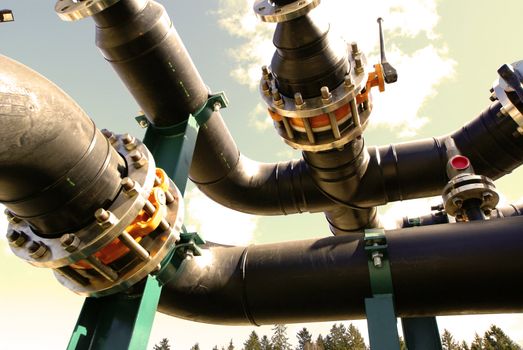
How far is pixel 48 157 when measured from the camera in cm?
135

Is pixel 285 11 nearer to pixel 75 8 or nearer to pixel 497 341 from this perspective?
pixel 75 8

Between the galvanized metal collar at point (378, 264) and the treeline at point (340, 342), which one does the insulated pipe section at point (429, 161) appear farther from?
the treeline at point (340, 342)

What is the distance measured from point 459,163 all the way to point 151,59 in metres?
2.04

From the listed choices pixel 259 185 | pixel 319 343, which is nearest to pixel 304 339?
pixel 319 343

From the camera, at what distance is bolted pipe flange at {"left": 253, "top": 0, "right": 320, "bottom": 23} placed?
6.56 ft

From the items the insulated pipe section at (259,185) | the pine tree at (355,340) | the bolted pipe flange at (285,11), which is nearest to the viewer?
the bolted pipe flange at (285,11)

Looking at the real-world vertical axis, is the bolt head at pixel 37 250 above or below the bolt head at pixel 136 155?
below

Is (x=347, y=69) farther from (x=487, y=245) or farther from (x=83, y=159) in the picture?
(x=83, y=159)

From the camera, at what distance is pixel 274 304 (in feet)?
7.07

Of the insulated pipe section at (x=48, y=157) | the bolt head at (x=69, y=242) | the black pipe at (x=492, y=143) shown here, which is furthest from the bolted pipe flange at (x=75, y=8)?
the black pipe at (x=492, y=143)

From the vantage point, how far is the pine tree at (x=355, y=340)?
36.6 m

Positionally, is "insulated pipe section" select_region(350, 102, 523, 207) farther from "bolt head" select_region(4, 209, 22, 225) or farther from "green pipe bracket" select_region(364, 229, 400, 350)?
"bolt head" select_region(4, 209, 22, 225)

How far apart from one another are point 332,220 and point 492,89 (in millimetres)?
1867

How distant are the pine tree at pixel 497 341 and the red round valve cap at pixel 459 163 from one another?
34865mm
